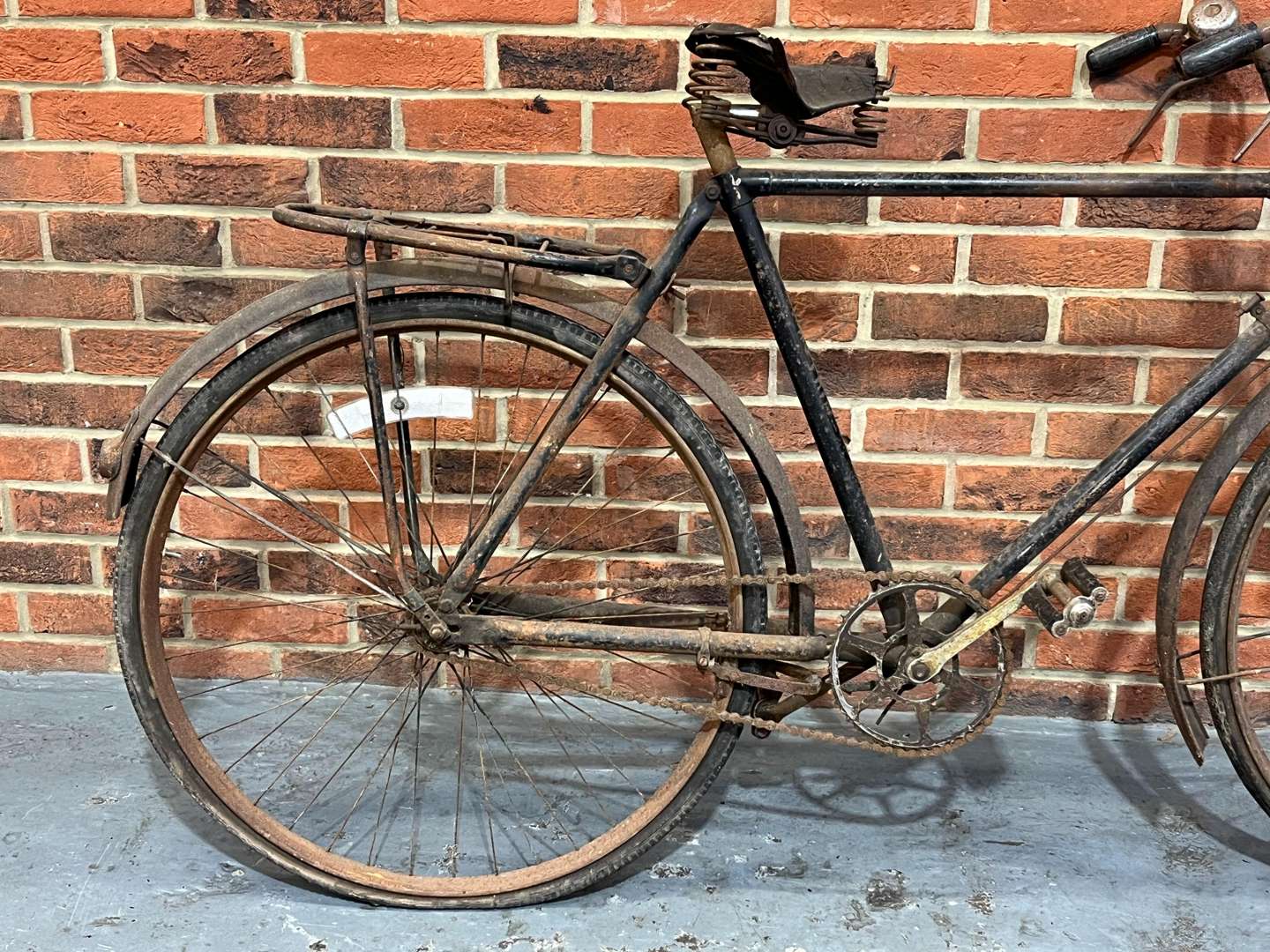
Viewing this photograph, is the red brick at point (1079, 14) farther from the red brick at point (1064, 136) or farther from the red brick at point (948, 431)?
the red brick at point (948, 431)

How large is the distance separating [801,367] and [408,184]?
2.39 feet

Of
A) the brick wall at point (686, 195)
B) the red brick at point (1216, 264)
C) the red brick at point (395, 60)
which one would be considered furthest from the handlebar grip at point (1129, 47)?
the red brick at point (395, 60)

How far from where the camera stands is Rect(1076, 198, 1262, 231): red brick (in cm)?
181

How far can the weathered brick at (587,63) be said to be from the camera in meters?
1.79

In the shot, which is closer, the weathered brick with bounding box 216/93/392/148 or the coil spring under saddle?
the coil spring under saddle

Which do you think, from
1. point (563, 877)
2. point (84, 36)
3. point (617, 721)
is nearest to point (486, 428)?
point (617, 721)

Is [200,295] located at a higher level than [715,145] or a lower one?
lower

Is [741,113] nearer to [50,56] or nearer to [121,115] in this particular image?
[121,115]

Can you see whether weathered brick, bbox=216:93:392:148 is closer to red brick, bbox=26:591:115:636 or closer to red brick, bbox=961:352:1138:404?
red brick, bbox=26:591:115:636

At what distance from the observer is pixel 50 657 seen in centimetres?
216

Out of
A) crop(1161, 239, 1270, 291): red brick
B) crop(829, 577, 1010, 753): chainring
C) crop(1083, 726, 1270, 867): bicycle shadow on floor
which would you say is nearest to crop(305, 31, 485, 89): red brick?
crop(829, 577, 1010, 753): chainring

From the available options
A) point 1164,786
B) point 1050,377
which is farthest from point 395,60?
point 1164,786

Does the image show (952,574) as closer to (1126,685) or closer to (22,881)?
(1126,685)

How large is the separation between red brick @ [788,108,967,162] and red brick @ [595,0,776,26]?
18 cm
